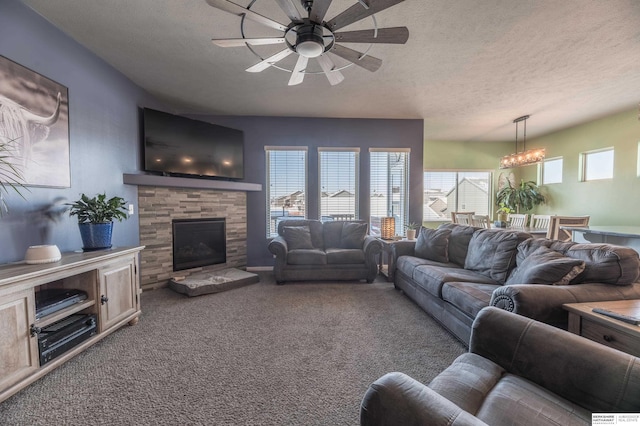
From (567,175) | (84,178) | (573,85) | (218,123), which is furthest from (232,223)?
(567,175)

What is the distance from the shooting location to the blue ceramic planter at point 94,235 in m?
2.45

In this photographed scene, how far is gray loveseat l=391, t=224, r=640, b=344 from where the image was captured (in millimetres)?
1692

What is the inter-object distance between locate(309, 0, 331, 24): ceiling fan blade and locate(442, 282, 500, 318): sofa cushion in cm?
229

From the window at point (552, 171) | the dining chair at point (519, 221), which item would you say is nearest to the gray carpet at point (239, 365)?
the dining chair at point (519, 221)

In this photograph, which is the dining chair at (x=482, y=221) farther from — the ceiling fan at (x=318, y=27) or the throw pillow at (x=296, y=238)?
the ceiling fan at (x=318, y=27)

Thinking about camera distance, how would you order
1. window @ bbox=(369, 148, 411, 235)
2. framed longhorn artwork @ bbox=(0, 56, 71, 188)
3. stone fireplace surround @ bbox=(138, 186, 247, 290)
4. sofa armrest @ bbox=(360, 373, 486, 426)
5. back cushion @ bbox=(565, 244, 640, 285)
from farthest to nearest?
1. window @ bbox=(369, 148, 411, 235)
2. stone fireplace surround @ bbox=(138, 186, 247, 290)
3. framed longhorn artwork @ bbox=(0, 56, 71, 188)
4. back cushion @ bbox=(565, 244, 640, 285)
5. sofa armrest @ bbox=(360, 373, 486, 426)

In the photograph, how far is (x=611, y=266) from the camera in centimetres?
176

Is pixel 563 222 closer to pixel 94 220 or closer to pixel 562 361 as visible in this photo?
pixel 562 361

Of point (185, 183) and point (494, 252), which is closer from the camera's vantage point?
point (494, 252)

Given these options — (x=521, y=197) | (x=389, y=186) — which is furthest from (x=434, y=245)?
(x=521, y=197)

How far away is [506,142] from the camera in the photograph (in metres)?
6.97

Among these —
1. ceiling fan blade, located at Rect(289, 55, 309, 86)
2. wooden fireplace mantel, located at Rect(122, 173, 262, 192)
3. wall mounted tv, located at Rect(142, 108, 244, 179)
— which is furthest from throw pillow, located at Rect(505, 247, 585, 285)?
wall mounted tv, located at Rect(142, 108, 244, 179)

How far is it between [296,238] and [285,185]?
1.21 metres

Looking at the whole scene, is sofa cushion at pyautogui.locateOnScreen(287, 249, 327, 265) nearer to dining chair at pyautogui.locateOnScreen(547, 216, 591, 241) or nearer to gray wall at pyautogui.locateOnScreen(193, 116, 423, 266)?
gray wall at pyautogui.locateOnScreen(193, 116, 423, 266)
